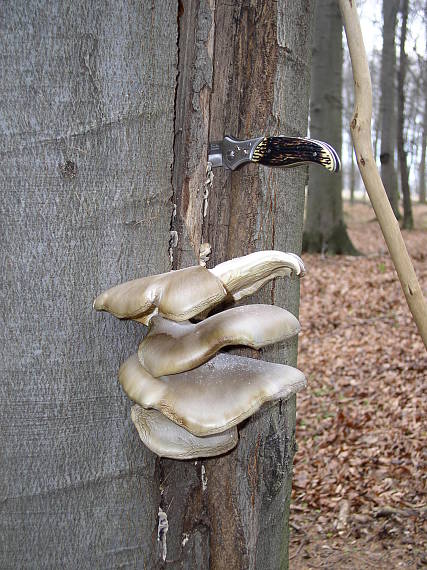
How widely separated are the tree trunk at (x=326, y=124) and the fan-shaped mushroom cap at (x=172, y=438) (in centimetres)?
1107

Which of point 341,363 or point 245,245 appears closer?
point 245,245

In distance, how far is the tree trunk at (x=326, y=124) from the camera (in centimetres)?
1166

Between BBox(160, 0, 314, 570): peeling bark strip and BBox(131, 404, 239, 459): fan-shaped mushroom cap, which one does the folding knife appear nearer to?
BBox(160, 0, 314, 570): peeling bark strip

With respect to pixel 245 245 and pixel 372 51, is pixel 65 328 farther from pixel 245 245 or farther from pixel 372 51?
pixel 372 51

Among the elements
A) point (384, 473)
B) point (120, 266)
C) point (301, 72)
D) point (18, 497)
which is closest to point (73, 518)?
point (18, 497)

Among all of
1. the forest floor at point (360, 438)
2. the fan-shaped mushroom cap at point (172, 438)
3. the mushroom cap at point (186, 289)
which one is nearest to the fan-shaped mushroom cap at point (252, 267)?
the mushroom cap at point (186, 289)

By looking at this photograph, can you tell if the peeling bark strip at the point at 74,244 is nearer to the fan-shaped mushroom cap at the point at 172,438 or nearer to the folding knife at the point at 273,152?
the fan-shaped mushroom cap at the point at 172,438

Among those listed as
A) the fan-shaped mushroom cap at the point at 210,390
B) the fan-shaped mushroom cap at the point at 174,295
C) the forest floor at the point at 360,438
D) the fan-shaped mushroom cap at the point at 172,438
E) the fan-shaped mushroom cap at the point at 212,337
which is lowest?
the forest floor at the point at 360,438

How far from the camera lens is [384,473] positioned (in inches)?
178

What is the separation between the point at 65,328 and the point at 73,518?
523mm

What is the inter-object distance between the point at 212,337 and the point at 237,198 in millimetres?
635

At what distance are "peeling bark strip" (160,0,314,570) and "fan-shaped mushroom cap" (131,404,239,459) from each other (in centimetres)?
21

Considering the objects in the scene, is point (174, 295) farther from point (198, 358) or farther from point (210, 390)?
point (210, 390)

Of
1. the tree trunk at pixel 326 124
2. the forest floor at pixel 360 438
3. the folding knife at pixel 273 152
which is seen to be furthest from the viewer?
the tree trunk at pixel 326 124
